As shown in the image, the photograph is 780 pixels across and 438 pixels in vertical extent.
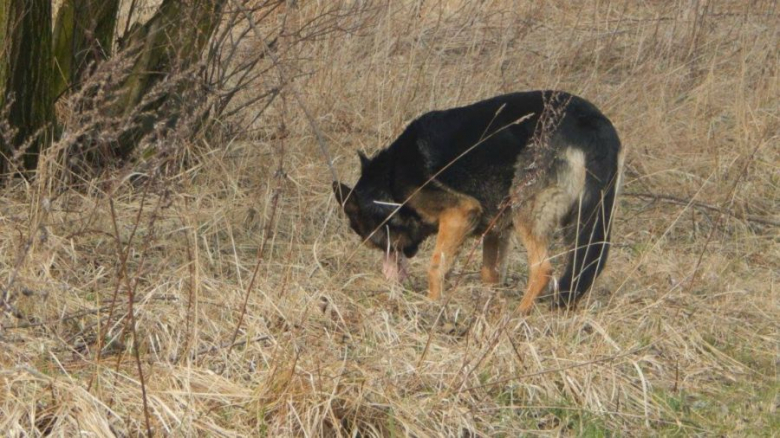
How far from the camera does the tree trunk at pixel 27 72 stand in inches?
218

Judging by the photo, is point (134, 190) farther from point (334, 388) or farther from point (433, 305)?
point (334, 388)

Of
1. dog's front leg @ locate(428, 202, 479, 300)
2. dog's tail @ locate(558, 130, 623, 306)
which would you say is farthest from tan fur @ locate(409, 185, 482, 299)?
dog's tail @ locate(558, 130, 623, 306)

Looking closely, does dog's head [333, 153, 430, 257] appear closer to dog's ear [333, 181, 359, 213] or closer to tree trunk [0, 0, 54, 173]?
dog's ear [333, 181, 359, 213]

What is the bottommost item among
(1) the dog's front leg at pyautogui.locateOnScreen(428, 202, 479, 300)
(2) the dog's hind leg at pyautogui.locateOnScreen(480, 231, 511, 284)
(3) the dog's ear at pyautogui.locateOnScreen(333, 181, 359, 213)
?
(2) the dog's hind leg at pyautogui.locateOnScreen(480, 231, 511, 284)

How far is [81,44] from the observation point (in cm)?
611

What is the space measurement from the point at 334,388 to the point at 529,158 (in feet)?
6.29

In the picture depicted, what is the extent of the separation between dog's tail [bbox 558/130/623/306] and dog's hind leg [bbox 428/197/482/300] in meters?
0.53

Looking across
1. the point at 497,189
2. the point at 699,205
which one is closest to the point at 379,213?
the point at 497,189

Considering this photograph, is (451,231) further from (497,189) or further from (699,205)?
(699,205)

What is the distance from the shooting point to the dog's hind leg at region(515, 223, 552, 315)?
5.21m

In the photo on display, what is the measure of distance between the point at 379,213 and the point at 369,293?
0.74 meters

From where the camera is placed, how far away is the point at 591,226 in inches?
197

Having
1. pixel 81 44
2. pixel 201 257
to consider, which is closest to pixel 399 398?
pixel 201 257

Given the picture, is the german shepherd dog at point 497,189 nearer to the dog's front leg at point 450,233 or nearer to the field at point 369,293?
the dog's front leg at point 450,233
